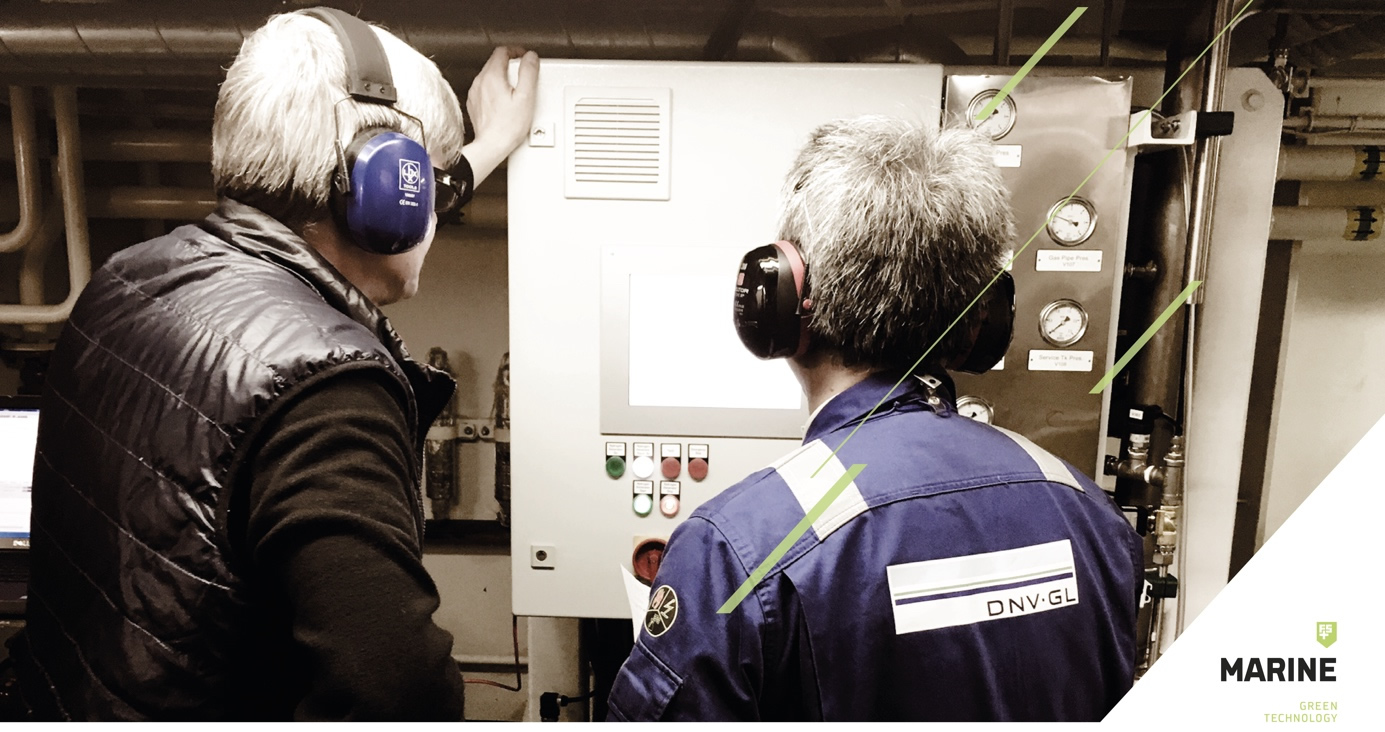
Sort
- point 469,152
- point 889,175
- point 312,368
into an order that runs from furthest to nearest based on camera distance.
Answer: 1. point 469,152
2. point 889,175
3. point 312,368

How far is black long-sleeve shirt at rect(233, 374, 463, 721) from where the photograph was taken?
1.98 feet

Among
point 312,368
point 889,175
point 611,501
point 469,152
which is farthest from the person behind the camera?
point 611,501

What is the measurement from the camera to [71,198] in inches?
61.8

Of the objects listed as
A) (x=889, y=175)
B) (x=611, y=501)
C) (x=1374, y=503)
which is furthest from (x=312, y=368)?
(x=1374, y=503)

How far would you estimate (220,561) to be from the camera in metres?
0.63

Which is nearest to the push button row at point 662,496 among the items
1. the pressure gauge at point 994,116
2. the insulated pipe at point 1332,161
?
the pressure gauge at point 994,116

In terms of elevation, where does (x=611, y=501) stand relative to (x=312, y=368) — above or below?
below

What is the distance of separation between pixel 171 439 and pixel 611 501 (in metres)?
0.75

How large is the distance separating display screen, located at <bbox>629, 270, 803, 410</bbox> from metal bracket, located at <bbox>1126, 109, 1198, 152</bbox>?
2.40ft

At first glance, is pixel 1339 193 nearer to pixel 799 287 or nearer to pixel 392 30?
pixel 799 287

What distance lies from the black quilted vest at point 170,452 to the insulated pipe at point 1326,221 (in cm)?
216

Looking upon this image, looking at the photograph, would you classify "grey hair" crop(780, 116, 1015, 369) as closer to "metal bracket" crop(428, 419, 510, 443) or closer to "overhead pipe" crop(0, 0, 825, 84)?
"overhead pipe" crop(0, 0, 825, 84)

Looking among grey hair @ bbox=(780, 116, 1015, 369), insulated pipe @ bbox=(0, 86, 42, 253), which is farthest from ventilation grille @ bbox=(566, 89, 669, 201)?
insulated pipe @ bbox=(0, 86, 42, 253)
